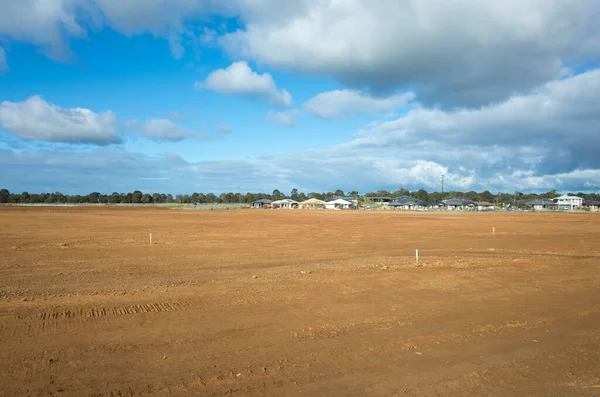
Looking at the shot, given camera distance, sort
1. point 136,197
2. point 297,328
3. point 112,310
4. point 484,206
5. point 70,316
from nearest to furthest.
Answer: point 297,328, point 70,316, point 112,310, point 484,206, point 136,197

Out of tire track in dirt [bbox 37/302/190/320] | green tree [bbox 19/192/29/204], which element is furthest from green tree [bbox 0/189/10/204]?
tire track in dirt [bbox 37/302/190/320]

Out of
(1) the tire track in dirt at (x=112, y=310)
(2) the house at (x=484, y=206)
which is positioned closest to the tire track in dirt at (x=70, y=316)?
(1) the tire track in dirt at (x=112, y=310)

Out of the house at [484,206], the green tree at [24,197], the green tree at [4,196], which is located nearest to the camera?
the house at [484,206]

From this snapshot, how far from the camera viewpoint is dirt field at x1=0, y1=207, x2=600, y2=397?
6.45 meters

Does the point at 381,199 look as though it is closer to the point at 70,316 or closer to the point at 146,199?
the point at 146,199

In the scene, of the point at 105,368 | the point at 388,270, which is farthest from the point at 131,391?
the point at 388,270

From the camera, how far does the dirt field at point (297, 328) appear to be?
6.45m

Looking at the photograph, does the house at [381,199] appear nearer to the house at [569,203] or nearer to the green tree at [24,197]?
the house at [569,203]

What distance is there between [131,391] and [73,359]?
1.83 m

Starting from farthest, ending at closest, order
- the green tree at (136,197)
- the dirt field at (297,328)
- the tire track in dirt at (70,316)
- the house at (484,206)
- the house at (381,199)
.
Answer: the house at (381,199), the green tree at (136,197), the house at (484,206), the tire track in dirt at (70,316), the dirt field at (297,328)

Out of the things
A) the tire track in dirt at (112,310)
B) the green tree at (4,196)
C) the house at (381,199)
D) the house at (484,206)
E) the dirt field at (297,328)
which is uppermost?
the green tree at (4,196)

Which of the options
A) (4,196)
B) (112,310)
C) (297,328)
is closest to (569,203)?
(297,328)

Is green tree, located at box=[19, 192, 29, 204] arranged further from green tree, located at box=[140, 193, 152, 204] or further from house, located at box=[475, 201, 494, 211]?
house, located at box=[475, 201, 494, 211]

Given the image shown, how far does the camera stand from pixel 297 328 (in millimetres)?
9086
